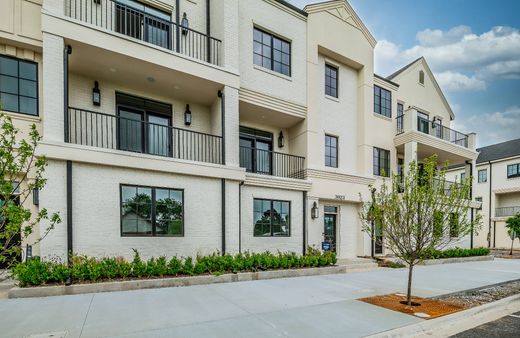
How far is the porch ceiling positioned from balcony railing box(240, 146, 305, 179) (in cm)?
287

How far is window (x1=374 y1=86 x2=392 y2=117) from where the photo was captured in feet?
54.5

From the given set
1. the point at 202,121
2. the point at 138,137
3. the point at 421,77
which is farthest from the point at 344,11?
the point at 138,137

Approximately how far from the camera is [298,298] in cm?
Answer: 689

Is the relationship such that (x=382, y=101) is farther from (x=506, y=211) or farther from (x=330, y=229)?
(x=506, y=211)

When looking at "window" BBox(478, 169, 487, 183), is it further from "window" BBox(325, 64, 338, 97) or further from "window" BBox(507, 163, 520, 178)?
"window" BBox(325, 64, 338, 97)

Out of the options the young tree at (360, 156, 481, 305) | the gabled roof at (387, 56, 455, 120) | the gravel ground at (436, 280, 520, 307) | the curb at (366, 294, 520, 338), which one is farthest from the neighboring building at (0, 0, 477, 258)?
the gravel ground at (436, 280, 520, 307)

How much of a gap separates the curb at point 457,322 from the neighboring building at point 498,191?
24.9 meters

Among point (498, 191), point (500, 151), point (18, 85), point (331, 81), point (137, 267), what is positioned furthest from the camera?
point (500, 151)

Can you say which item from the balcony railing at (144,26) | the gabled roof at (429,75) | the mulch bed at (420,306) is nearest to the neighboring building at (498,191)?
the gabled roof at (429,75)

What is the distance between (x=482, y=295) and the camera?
7.95 m

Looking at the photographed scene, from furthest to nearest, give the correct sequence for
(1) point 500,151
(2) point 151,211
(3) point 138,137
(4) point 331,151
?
(1) point 500,151 < (4) point 331,151 < (3) point 138,137 < (2) point 151,211

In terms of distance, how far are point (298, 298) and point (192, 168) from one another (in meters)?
5.14

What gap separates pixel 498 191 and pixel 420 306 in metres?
29.8

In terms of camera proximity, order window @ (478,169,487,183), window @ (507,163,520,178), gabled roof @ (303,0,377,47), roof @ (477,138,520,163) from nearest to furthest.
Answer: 1. gabled roof @ (303,0,377,47)
2. window @ (507,163,520,178)
3. roof @ (477,138,520,163)
4. window @ (478,169,487,183)
